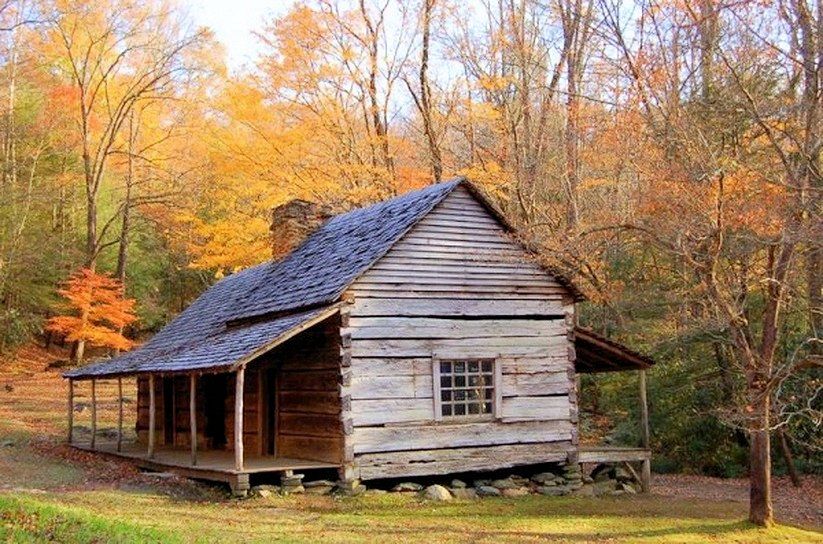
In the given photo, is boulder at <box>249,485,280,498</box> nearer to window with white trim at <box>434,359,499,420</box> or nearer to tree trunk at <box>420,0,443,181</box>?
window with white trim at <box>434,359,499,420</box>

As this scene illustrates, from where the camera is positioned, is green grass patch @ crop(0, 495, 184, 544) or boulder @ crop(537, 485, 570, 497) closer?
green grass patch @ crop(0, 495, 184, 544)

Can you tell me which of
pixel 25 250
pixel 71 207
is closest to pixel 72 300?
pixel 25 250

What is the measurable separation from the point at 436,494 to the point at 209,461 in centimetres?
455

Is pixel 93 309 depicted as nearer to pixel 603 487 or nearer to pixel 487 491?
pixel 487 491

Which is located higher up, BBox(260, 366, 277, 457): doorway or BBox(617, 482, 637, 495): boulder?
BBox(260, 366, 277, 457): doorway

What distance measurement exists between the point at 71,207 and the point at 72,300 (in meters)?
7.77

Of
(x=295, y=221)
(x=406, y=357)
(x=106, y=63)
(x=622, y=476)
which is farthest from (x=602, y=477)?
(x=106, y=63)

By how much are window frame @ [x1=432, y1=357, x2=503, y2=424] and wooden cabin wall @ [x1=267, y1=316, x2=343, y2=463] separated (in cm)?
194

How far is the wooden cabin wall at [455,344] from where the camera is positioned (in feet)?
53.1

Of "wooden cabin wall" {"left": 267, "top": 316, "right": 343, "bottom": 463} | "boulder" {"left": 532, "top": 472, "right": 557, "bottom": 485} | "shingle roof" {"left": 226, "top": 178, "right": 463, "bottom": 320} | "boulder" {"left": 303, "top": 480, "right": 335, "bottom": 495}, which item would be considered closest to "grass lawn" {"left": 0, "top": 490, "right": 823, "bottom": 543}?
"boulder" {"left": 303, "top": 480, "right": 335, "bottom": 495}

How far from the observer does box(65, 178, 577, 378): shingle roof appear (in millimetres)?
16016

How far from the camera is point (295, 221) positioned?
843 inches

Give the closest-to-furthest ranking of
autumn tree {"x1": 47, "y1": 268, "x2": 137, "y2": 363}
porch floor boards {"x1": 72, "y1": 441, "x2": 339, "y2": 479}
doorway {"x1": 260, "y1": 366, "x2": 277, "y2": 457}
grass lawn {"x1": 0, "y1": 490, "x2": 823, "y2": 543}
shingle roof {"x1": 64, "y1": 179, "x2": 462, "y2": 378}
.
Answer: grass lawn {"x1": 0, "y1": 490, "x2": 823, "y2": 543} < porch floor boards {"x1": 72, "y1": 441, "x2": 339, "y2": 479} < shingle roof {"x1": 64, "y1": 179, "x2": 462, "y2": 378} < doorway {"x1": 260, "y1": 366, "x2": 277, "y2": 457} < autumn tree {"x1": 47, "y1": 268, "x2": 137, "y2": 363}

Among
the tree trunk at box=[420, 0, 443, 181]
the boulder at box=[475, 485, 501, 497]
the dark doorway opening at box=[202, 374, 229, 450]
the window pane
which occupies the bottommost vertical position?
the boulder at box=[475, 485, 501, 497]
